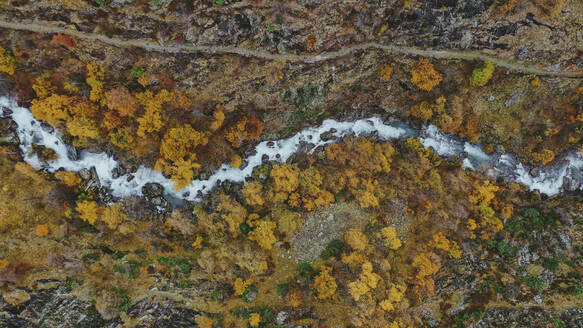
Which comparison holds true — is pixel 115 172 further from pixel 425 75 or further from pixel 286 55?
pixel 425 75

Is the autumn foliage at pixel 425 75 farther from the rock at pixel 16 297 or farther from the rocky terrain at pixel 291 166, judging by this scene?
the rock at pixel 16 297

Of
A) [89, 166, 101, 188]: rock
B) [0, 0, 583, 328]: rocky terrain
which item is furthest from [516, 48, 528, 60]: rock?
[89, 166, 101, 188]: rock

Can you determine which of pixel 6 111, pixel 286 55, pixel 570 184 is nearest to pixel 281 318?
pixel 286 55

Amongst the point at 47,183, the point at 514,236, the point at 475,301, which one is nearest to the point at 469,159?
the point at 514,236

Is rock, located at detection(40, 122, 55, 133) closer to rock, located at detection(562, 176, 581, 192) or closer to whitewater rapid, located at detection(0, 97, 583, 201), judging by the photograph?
whitewater rapid, located at detection(0, 97, 583, 201)

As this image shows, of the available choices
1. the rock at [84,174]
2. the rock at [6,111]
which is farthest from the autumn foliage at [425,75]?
the rock at [6,111]
